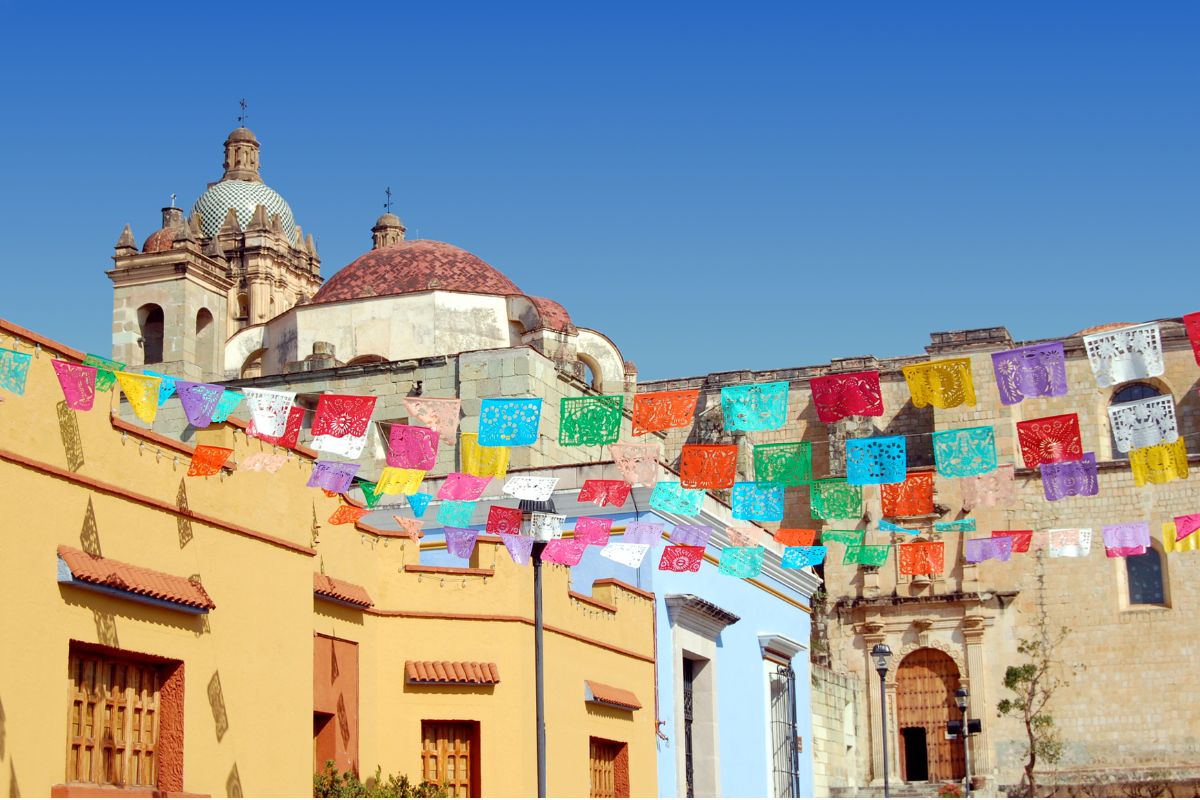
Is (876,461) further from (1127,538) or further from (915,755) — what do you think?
(915,755)

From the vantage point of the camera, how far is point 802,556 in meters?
19.6

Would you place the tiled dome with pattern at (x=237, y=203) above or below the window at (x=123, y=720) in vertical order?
above

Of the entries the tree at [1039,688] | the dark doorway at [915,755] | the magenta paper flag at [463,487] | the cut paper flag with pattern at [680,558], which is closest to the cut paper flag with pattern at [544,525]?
the magenta paper flag at [463,487]

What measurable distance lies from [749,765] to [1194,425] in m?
19.7

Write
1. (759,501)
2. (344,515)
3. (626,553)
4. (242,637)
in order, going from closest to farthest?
(242,637) < (344,515) < (759,501) < (626,553)

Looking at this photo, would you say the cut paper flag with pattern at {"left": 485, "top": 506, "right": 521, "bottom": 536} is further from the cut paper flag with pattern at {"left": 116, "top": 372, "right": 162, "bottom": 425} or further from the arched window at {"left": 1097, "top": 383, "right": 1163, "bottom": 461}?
the arched window at {"left": 1097, "top": 383, "right": 1163, "bottom": 461}

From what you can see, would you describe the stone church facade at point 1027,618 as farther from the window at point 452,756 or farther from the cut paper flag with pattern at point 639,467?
the window at point 452,756

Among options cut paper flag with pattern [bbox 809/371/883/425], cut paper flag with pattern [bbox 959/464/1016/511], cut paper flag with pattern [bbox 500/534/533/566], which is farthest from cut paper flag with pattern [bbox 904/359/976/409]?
cut paper flag with pattern [bbox 500/534/533/566]

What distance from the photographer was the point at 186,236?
3005 cm

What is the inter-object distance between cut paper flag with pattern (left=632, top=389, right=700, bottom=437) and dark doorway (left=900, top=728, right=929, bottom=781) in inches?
888

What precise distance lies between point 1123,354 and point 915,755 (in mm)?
24043

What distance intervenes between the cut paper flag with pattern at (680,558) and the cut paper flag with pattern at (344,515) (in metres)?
4.84

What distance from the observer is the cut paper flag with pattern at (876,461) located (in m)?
15.9

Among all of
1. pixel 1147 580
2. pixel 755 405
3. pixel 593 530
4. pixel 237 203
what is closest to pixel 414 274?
pixel 593 530
